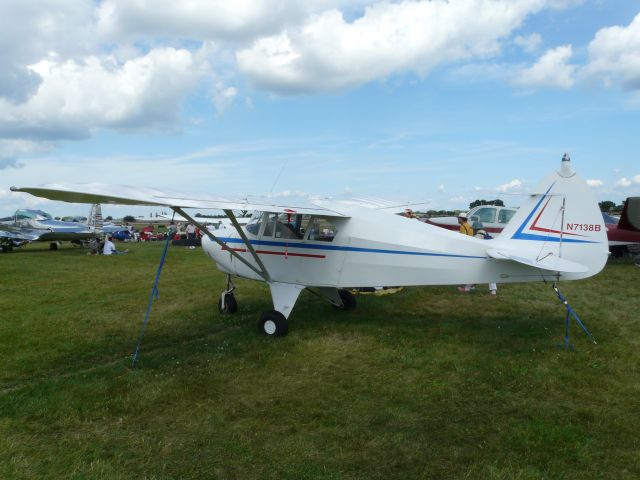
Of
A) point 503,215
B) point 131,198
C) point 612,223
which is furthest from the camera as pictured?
point 612,223

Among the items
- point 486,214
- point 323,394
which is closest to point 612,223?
point 486,214

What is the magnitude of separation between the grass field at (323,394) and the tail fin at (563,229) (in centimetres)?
120

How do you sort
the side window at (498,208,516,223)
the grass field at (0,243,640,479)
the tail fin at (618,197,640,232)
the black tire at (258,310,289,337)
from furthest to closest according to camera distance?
1. the side window at (498,208,516,223)
2. the tail fin at (618,197,640,232)
3. the black tire at (258,310,289,337)
4. the grass field at (0,243,640,479)

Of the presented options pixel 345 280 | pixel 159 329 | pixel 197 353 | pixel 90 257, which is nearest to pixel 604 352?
pixel 345 280

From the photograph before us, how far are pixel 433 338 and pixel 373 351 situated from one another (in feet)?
3.73

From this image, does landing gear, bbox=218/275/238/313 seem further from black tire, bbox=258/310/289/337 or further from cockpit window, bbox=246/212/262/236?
black tire, bbox=258/310/289/337

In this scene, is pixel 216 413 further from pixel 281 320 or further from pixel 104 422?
pixel 281 320


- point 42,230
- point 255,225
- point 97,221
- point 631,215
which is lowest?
point 42,230

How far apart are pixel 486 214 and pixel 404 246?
440 inches

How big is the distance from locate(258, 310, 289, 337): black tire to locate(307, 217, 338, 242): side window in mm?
1316

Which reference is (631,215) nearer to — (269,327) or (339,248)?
(339,248)

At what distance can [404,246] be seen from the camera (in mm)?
6750

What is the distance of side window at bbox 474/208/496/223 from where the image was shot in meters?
16.5

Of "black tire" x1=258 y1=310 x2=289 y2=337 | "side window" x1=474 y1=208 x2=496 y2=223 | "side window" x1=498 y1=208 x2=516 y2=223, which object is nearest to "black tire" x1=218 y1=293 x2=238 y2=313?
"black tire" x1=258 y1=310 x2=289 y2=337
